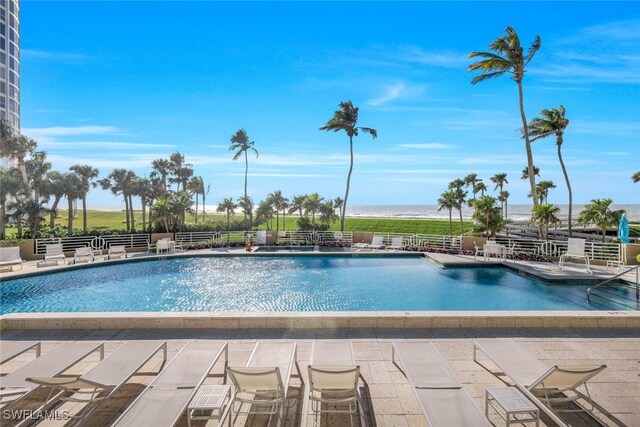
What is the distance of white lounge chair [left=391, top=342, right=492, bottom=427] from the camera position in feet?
9.67

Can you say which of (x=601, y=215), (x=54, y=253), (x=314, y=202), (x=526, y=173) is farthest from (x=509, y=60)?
(x=526, y=173)

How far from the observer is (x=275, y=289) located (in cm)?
1098

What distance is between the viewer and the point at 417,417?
3418 mm

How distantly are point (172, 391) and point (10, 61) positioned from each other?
6749 cm

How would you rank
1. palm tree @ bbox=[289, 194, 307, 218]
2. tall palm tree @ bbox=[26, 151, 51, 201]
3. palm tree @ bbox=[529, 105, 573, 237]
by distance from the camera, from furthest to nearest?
palm tree @ bbox=[289, 194, 307, 218] < tall palm tree @ bbox=[26, 151, 51, 201] < palm tree @ bbox=[529, 105, 573, 237]

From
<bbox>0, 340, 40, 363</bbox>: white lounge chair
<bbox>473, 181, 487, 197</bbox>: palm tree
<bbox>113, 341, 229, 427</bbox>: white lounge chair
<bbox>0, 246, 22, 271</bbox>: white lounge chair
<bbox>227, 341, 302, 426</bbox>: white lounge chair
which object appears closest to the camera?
<bbox>113, 341, 229, 427</bbox>: white lounge chair

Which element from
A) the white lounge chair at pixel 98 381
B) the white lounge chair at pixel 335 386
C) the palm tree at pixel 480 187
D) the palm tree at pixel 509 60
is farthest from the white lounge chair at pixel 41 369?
the palm tree at pixel 480 187

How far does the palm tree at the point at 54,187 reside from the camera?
88.9 feet

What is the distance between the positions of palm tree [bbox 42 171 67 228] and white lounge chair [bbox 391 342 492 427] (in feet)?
104

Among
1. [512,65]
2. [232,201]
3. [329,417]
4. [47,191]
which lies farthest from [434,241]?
[47,191]

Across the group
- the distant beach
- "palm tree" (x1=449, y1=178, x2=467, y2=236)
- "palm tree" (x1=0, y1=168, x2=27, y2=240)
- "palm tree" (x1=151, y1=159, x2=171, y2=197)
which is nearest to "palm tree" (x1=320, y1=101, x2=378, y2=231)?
"palm tree" (x1=449, y1=178, x2=467, y2=236)

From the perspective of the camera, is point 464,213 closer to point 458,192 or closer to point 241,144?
point 458,192

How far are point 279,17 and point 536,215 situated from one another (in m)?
15.1

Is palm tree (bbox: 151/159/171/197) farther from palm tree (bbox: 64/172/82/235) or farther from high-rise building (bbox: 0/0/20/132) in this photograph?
high-rise building (bbox: 0/0/20/132)
